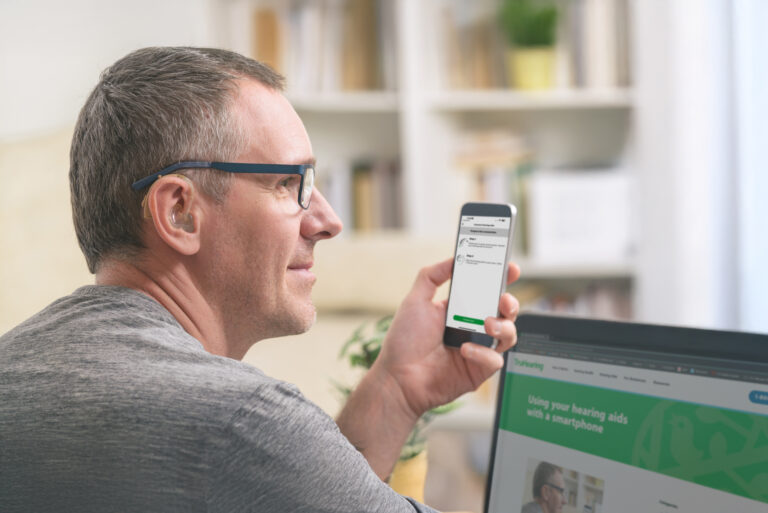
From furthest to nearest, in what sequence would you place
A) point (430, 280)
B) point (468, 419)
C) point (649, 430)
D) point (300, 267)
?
point (468, 419), point (430, 280), point (300, 267), point (649, 430)

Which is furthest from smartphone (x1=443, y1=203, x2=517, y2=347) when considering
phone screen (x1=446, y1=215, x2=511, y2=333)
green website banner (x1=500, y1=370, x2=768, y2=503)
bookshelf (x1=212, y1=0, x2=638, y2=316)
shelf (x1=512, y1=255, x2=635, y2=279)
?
shelf (x1=512, y1=255, x2=635, y2=279)

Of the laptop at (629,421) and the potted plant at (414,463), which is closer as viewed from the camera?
the laptop at (629,421)

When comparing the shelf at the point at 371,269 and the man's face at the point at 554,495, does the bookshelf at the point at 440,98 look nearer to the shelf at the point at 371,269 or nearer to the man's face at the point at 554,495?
the shelf at the point at 371,269

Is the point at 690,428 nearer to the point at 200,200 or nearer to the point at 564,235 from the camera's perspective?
the point at 200,200

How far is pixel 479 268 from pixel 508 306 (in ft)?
0.24

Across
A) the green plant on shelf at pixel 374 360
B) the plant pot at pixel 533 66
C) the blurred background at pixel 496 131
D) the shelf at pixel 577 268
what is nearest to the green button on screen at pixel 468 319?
the green plant on shelf at pixel 374 360

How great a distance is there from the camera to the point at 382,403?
109cm

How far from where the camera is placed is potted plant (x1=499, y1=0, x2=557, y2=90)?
102 inches

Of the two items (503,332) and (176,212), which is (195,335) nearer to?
(176,212)

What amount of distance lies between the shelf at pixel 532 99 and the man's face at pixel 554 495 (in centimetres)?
193

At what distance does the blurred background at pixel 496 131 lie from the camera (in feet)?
7.32

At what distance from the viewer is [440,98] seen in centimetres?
267

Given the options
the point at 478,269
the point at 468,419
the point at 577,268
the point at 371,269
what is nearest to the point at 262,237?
the point at 478,269

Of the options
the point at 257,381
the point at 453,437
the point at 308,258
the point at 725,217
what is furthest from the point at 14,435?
the point at 453,437
